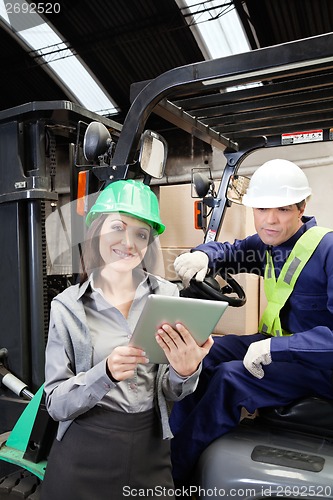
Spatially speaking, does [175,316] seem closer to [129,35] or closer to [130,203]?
[130,203]

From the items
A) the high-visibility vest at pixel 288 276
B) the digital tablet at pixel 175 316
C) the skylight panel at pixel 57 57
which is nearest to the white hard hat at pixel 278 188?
the high-visibility vest at pixel 288 276

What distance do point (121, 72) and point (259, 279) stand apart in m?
4.56

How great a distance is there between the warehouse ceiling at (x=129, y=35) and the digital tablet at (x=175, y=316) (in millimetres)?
5333

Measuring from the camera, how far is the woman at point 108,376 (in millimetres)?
1363

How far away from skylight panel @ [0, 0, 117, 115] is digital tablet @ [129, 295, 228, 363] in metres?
6.36

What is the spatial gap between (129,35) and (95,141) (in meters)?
5.59

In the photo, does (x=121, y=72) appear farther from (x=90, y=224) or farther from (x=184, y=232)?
(x=90, y=224)

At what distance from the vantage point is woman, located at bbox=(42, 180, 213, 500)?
4.47ft

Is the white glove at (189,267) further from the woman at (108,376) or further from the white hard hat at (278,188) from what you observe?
the woman at (108,376)

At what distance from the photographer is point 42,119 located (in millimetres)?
2432

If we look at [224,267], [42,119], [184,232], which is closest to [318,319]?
[224,267]

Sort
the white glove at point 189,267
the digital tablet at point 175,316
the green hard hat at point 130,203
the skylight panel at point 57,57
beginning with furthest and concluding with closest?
the skylight panel at point 57,57 → the white glove at point 189,267 → the green hard hat at point 130,203 → the digital tablet at point 175,316

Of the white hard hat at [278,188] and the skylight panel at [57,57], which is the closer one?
the white hard hat at [278,188]

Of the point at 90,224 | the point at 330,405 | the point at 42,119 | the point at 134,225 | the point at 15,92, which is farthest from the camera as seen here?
Result: the point at 15,92
